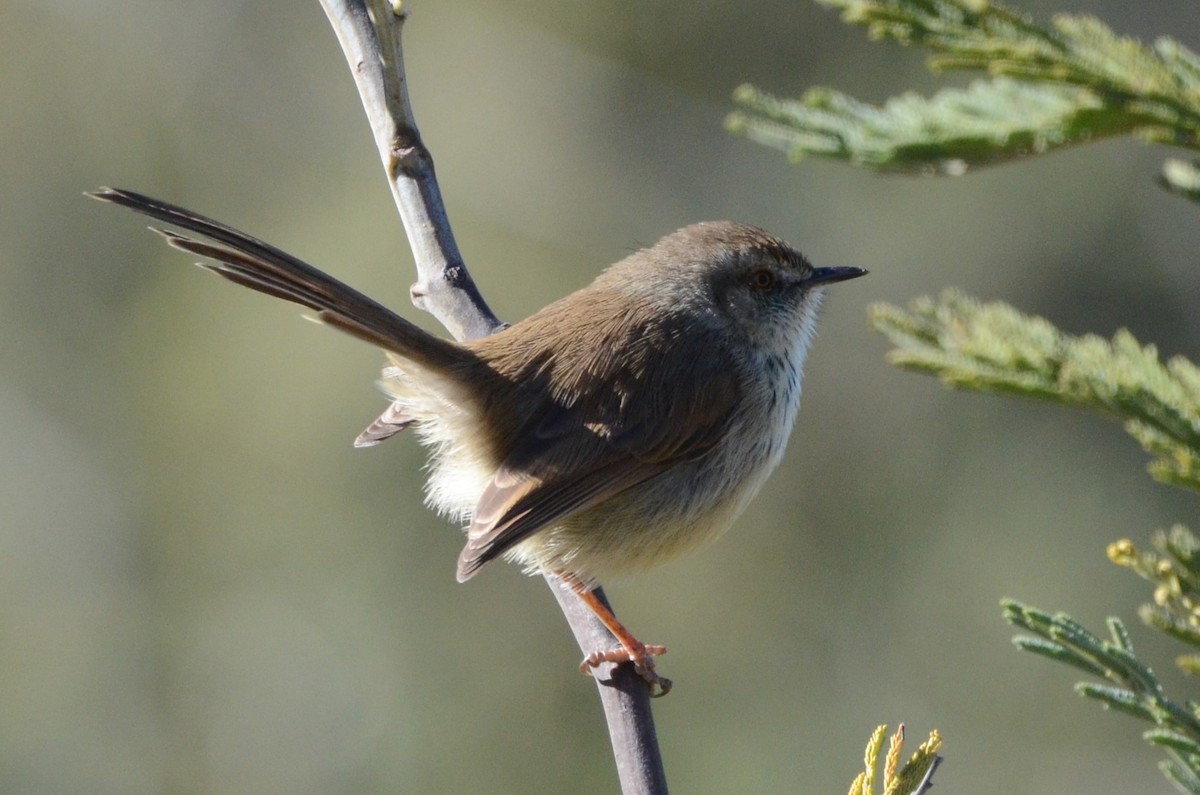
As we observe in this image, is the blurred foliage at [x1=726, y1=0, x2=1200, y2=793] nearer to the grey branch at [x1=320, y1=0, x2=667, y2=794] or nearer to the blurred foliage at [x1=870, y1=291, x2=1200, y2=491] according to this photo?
the blurred foliage at [x1=870, y1=291, x2=1200, y2=491]

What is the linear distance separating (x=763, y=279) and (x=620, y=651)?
1.67 meters

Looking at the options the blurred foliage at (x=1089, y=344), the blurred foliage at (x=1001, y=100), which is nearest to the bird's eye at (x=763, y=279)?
the blurred foliage at (x=1001, y=100)

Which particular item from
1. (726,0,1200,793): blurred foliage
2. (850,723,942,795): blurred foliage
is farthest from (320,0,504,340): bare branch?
(850,723,942,795): blurred foliage

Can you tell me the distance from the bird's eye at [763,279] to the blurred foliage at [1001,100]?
7.46ft

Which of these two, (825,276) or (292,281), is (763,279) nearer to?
(825,276)

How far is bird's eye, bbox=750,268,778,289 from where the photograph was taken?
15.0 feet

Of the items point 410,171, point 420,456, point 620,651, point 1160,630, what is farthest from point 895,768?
point 420,456

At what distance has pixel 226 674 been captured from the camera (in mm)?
12430

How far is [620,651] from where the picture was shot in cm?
340

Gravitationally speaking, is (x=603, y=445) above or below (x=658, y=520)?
above

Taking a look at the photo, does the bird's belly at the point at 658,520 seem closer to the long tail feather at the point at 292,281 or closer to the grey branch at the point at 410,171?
the grey branch at the point at 410,171

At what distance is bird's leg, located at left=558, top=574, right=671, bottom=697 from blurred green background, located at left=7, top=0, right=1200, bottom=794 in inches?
274

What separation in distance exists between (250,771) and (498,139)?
6.98m

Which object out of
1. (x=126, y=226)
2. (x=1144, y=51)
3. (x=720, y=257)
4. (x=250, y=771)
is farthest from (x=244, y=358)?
(x=1144, y=51)
